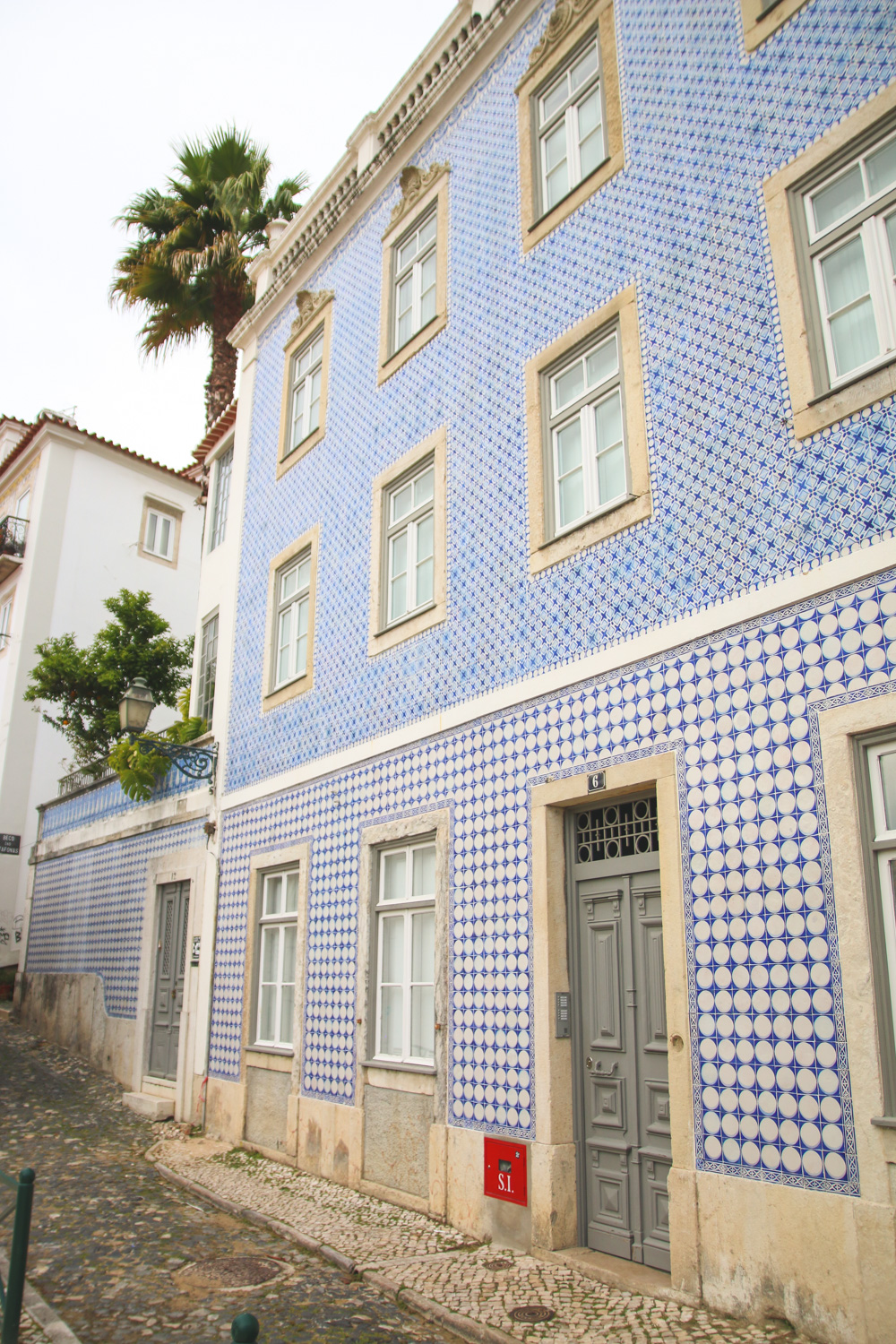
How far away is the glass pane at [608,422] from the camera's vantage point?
6418 mm

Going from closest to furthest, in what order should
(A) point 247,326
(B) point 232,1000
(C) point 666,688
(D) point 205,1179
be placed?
1. (C) point 666,688
2. (D) point 205,1179
3. (B) point 232,1000
4. (A) point 247,326

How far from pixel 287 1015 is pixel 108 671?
8.19m

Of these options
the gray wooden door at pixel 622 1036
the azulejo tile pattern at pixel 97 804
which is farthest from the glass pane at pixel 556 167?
the azulejo tile pattern at pixel 97 804

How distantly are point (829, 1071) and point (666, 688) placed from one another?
2083mm

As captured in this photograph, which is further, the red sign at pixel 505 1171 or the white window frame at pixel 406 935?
the white window frame at pixel 406 935

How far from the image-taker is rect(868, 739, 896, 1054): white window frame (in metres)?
4.17

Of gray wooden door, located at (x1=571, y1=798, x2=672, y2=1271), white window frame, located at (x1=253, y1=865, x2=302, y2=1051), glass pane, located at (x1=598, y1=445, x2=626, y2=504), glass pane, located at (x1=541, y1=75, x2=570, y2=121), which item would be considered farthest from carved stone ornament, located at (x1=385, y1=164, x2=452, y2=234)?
white window frame, located at (x1=253, y1=865, x2=302, y2=1051)

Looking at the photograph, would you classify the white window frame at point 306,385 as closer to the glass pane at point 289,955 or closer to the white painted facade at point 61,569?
the glass pane at point 289,955

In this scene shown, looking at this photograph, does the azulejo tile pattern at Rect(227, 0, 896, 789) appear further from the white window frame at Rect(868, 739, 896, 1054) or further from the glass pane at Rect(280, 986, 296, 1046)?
the glass pane at Rect(280, 986, 296, 1046)

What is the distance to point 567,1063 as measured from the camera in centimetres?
581

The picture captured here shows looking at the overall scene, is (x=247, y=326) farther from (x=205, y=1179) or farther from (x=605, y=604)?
(x=205, y=1179)

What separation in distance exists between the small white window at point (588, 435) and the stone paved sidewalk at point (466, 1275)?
4.31 m

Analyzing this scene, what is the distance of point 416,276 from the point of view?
9273mm

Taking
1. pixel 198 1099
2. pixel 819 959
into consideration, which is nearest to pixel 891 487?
pixel 819 959
